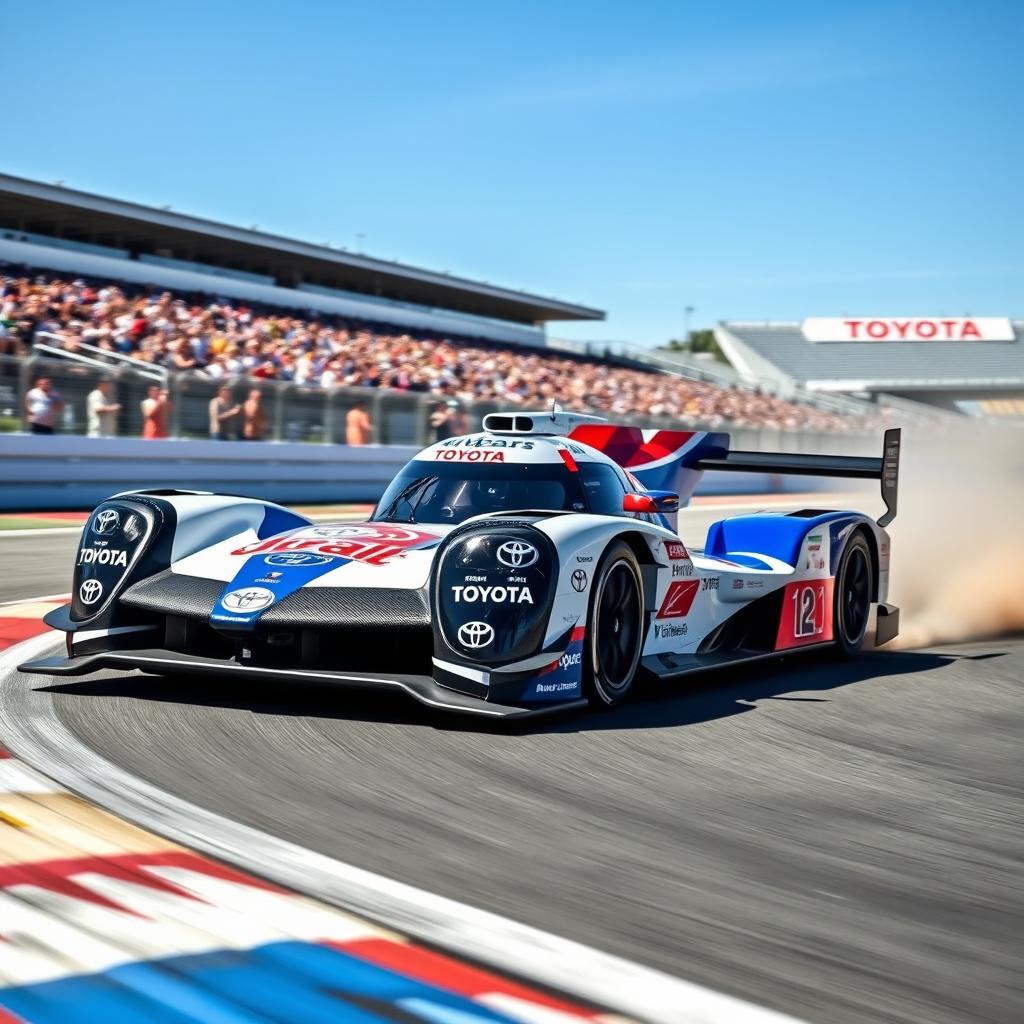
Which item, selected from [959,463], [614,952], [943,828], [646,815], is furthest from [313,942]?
[959,463]

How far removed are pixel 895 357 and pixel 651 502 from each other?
7876 centimetres

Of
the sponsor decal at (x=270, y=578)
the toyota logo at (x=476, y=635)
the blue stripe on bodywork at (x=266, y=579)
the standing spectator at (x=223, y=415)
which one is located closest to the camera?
the toyota logo at (x=476, y=635)

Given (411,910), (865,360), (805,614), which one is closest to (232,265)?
(805,614)

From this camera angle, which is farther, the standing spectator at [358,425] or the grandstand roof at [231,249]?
the grandstand roof at [231,249]

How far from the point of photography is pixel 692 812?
177 inches

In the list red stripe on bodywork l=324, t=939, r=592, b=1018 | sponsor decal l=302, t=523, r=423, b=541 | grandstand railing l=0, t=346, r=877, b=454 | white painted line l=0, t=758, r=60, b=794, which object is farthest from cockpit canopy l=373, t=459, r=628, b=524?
grandstand railing l=0, t=346, r=877, b=454

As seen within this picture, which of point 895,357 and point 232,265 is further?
point 895,357

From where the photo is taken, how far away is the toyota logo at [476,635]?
17.9ft

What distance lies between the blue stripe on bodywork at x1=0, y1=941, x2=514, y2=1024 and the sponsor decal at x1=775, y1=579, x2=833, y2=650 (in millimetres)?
4899

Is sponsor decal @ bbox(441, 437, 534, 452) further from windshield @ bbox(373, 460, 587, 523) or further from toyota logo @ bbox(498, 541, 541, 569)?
toyota logo @ bbox(498, 541, 541, 569)

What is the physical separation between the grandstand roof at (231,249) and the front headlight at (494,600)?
29465 millimetres

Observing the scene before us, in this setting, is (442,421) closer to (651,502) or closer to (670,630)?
(651,502)

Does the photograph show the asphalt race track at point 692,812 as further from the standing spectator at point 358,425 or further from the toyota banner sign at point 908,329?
the toyota banner sign at point 908,329

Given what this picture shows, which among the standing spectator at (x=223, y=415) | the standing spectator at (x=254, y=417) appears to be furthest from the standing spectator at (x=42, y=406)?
the standing spectator at (x=254, y=417)
